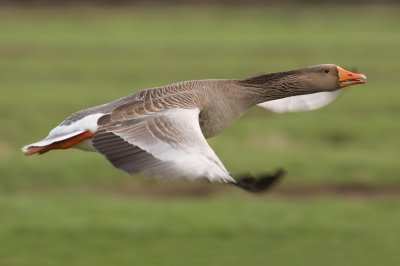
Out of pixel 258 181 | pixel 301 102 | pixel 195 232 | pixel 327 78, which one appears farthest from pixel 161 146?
pixel 195 232

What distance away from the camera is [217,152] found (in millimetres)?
16484

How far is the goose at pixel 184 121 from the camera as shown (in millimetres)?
5867

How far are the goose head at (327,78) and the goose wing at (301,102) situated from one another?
516 millimetres

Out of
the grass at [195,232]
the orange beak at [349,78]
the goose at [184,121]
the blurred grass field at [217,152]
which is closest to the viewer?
the goose at [184,121]

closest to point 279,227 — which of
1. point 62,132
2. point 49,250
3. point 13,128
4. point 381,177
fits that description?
point 49,250

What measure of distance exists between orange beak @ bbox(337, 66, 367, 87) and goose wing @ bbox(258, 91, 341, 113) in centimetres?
60

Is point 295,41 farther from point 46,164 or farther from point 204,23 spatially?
point 46,164

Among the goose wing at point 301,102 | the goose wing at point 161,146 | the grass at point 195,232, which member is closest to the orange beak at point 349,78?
the goose wing at point 301,102

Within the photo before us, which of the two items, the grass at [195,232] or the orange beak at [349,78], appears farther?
the grass at [195,232]

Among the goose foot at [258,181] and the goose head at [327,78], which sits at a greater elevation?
the goose head at [327,78]

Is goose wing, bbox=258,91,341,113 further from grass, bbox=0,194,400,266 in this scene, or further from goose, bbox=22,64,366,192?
grass, bbox=0,194,400,266

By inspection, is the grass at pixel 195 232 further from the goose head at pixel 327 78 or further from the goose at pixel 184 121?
the goose head at pixel 327 78

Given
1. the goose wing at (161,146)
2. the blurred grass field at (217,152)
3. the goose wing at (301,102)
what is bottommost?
the blurred grass field at (217,152)

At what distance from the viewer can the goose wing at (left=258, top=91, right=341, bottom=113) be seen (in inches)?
319
